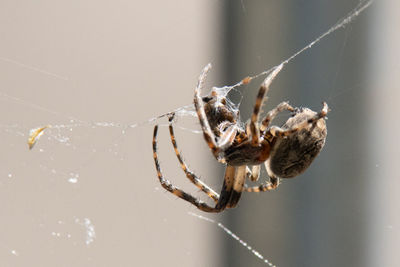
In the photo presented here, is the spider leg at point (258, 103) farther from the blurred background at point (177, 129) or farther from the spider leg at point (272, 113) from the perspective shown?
the blurred background at point (177, 129)

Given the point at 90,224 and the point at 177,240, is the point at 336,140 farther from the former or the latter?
the point at 90,224

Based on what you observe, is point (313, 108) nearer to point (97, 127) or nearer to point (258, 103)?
point (97, 127)

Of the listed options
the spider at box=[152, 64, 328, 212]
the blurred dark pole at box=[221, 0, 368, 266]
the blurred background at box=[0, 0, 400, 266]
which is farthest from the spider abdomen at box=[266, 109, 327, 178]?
the blurred dark pole at box=[221, 0, 368, 266]

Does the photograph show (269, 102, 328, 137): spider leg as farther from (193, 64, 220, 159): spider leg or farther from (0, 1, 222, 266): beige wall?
(0, 1, 222, 266): beige wall

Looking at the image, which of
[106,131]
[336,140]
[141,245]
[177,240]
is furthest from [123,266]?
[336,140]

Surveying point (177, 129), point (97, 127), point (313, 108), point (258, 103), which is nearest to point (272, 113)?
point (258, 103)

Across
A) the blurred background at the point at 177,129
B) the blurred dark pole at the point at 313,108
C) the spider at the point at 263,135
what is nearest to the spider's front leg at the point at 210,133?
the spider at the point at 263,135
